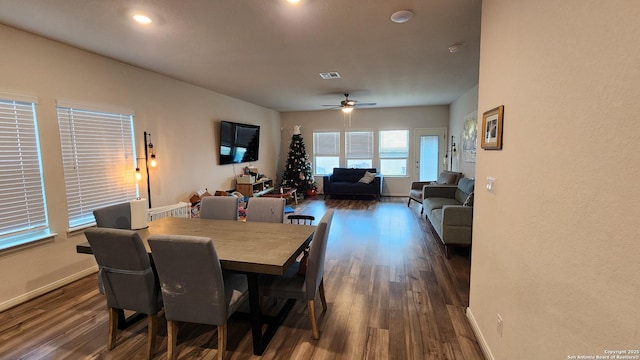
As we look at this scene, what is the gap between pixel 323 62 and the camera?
376 centimetres

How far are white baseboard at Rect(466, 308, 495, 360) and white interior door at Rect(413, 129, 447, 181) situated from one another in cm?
605

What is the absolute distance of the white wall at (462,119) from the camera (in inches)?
209

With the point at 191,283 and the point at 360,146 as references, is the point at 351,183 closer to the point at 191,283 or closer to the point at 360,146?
the point at 360,146

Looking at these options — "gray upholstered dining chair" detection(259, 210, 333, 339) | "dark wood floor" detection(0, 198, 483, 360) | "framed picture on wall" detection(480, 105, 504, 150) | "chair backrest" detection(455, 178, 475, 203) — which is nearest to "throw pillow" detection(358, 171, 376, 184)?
"chair backrest" detection(455, 178, 475, 203)

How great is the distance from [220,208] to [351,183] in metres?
5.09

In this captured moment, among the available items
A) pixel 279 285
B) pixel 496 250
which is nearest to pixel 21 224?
pixel 279 285

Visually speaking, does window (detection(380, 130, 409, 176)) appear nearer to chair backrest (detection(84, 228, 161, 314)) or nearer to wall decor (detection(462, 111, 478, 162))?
wall decor (detection(462, 111, 478, 162))

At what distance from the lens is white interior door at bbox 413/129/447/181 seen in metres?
7.83

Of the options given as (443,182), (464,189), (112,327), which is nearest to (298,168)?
(443,182)

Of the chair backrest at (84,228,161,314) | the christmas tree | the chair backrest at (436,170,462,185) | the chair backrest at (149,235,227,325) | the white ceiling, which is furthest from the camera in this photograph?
the christmas tree

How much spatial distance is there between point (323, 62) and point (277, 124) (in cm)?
503

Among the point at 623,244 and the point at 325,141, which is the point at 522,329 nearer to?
the point at 623,244

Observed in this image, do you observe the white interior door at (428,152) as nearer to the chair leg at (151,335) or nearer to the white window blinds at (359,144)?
the white window blinds at (359,144)

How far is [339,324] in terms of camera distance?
7.69 feet
